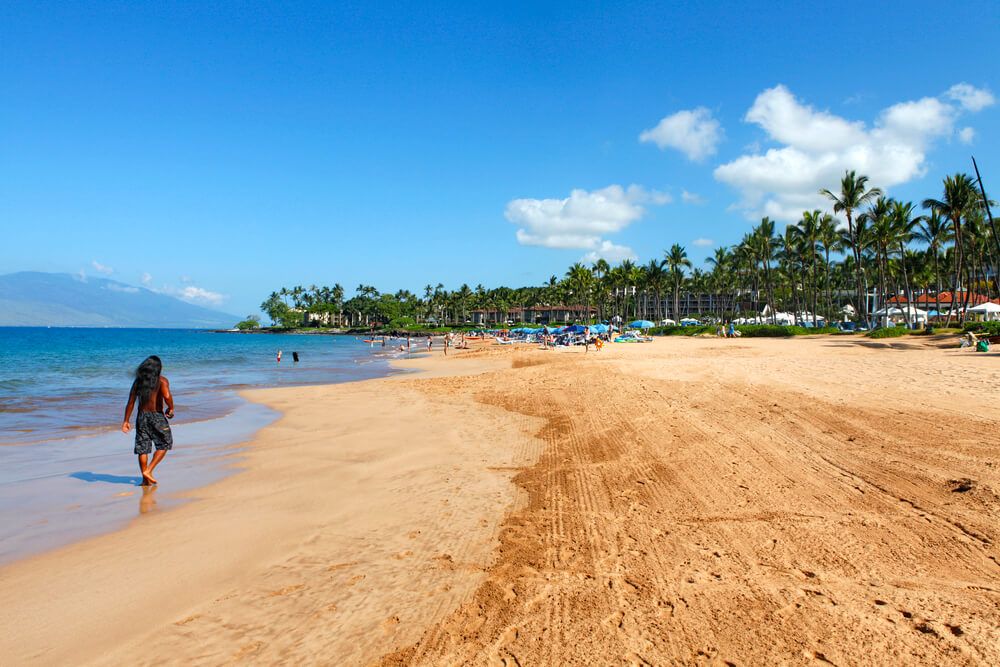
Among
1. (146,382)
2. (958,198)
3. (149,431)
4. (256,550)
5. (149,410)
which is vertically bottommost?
(256,550)

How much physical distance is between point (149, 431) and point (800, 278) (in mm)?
89726

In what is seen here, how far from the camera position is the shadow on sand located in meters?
7.48

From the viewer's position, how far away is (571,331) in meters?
57.5

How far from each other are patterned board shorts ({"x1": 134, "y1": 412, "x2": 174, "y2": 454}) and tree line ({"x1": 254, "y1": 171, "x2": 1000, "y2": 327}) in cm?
4225

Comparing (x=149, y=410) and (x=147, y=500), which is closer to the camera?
(x=147, y=500)

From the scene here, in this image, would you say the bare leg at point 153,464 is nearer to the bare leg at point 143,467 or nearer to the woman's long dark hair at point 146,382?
the bare leg at point 143,467

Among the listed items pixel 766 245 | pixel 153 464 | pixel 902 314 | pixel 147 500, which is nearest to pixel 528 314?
pixel 766 245

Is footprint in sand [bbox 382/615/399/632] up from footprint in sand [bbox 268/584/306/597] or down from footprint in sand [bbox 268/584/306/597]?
up

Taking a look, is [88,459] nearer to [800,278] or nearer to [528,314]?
[800,278]

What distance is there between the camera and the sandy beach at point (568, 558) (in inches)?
127

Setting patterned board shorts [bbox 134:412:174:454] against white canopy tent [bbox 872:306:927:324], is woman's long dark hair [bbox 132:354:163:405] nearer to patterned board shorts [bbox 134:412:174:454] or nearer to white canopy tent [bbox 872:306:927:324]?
patterned board shorts [bbox 134:412:174:454]

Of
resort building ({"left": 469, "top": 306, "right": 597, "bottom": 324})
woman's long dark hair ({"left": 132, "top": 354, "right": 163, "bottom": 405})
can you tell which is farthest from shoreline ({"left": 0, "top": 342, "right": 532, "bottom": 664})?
resort building ({"left": 469, "top": 306, "right": 597, "bottom": 324})

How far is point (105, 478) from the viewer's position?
7.73 metres

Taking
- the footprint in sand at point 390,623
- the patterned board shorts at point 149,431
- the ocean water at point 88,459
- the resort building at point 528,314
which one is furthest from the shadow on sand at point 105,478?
the resort building at point 528,314
